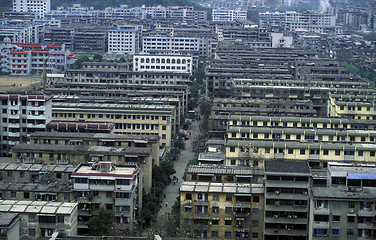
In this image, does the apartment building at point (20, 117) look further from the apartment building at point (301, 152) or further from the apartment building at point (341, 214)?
the apartment building at point (341, 214)

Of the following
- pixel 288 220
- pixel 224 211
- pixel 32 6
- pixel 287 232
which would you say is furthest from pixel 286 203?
pixel 32 6

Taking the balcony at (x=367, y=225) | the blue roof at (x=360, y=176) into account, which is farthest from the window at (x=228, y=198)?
the balcony at (x=367, y=225)

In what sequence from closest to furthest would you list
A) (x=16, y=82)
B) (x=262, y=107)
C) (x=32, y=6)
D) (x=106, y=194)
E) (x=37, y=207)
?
(x=37, y=207)
(x=106, y=194)
(x=262, y=107)
(x=16, y=82)
(x=32, y=6)

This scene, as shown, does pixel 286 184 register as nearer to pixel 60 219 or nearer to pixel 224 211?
pixel 224 211

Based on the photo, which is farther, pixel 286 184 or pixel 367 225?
pixel 286 184

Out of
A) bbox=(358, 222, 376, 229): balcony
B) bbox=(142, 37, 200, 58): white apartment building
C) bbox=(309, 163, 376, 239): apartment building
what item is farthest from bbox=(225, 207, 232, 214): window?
bbox=(142, 37, 200, 58): white apartment building
